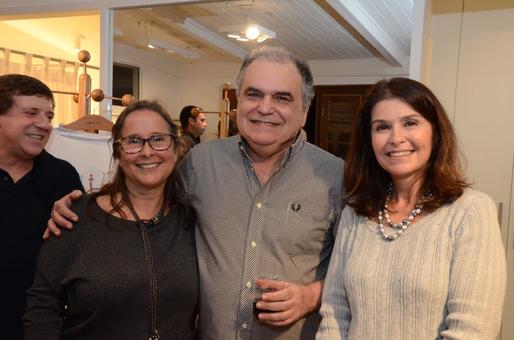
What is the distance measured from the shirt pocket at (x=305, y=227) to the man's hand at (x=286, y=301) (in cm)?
13

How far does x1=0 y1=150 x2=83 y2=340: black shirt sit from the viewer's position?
5.69ft

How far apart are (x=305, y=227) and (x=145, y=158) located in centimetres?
58

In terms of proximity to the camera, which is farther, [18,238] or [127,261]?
[18,238]

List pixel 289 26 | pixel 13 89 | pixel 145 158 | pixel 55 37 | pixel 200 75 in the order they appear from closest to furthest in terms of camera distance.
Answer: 1. pixel 145 158
2. pixel 13 89
3. pixel 289 26
4. pixel 55 37
5. pixel 200 75

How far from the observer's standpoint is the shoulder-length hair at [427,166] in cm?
126

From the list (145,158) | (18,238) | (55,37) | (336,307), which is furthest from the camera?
(55,37)

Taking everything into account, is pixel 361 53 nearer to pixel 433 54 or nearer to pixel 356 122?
pixel 433 54

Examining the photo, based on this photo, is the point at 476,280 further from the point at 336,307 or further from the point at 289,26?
the point at 289,26

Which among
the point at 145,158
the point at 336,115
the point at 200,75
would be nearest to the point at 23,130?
the point at 145,158

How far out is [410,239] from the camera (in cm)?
124

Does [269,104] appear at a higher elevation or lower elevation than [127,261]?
higher

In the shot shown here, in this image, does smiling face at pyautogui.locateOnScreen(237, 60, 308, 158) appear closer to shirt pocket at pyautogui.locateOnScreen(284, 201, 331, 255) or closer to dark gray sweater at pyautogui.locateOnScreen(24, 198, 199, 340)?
shirt pocket at pyautogui.locateOnScreen(284, 201, 331, 255)

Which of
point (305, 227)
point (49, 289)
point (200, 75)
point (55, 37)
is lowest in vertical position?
point (49, 289)

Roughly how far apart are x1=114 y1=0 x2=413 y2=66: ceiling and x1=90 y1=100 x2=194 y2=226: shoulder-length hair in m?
2.97
